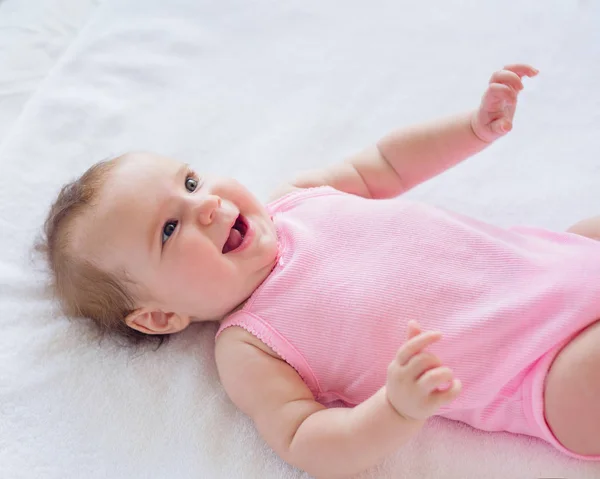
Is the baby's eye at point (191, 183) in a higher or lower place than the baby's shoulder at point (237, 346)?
higher

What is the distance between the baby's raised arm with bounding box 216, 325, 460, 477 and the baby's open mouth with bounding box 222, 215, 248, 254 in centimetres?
13

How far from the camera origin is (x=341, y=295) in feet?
3.31

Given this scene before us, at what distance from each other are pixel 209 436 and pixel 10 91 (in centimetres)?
97

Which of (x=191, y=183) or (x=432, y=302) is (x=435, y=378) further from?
(x=191, y=183)

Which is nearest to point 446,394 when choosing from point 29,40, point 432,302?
point 432,302

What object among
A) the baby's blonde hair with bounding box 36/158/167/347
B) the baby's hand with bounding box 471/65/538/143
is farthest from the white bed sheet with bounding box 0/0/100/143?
the baby's hand with bounding box 471/65/538/143

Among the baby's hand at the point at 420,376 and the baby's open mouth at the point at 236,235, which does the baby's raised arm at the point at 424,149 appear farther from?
the baby's hand at the point at 420,376

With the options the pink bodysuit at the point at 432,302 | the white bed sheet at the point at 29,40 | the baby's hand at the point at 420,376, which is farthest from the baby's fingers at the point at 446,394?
the white bed sheet at the point at 29,40

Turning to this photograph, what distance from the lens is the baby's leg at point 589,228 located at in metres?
1.10

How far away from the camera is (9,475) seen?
1.00 meters

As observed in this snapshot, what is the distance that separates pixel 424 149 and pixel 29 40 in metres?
1.02

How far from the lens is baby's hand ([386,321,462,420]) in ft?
2.47

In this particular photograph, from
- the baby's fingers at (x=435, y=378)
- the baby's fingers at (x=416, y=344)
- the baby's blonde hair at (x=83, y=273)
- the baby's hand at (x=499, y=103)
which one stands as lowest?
the baby's blonde hair at (x=83, y=273)

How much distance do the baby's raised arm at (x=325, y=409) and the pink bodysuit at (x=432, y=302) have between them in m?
0.04
